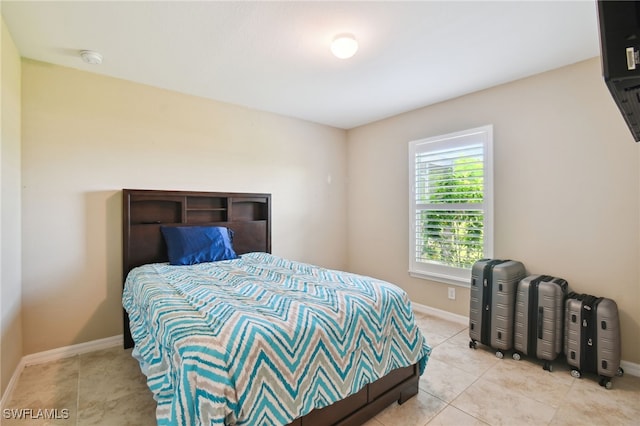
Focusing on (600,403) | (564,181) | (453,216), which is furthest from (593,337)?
(453,216)

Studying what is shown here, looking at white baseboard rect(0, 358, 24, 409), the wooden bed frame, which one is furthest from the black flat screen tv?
white baseboard rect(0, 358, 24, 409)

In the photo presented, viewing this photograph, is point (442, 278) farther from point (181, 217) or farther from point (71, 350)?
point (71, 350)

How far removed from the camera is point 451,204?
3.29 m

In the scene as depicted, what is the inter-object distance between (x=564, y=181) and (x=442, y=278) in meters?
1.46

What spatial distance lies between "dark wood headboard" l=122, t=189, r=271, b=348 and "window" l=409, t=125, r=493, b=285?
71.0 inches

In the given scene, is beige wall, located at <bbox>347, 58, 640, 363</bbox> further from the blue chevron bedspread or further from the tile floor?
the blue chevron bedspread

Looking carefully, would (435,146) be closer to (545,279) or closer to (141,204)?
(545,279)

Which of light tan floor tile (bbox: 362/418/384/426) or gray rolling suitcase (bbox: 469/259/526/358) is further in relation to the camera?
gray rolling suitcase (bbox: 469/259/526/358)

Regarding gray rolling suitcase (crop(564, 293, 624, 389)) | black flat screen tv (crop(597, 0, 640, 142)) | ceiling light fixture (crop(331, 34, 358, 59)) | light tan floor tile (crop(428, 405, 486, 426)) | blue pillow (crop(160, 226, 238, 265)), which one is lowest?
light tan floor tile (crop(428, 405, 486, 426))

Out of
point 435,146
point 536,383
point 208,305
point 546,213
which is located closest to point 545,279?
point 546,213

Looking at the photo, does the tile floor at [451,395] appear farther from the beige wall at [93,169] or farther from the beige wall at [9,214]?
the beige wall at [93,169]

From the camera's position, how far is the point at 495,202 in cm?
296

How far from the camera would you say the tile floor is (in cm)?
177

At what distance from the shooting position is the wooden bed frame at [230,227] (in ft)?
5.40
